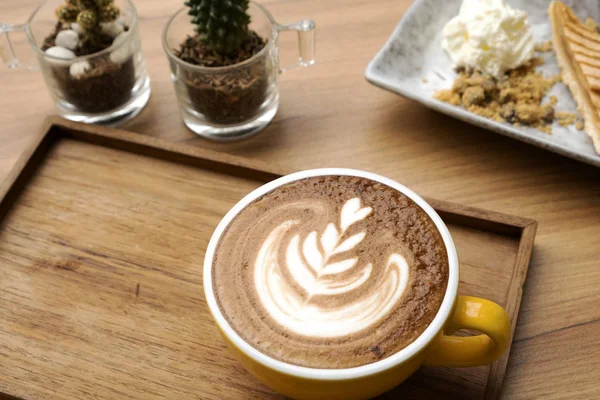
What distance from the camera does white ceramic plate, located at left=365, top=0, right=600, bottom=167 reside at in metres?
1.29

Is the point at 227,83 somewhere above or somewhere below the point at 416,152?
above

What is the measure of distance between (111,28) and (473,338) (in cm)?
91

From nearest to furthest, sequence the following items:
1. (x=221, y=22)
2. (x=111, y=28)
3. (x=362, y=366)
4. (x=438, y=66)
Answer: (x=362, y=366)
(x=221, y=22)
(x=111, y=28)
(x=438, y=66)

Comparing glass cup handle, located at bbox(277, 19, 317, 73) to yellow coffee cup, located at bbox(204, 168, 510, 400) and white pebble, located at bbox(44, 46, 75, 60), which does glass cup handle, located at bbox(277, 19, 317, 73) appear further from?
yellow coffee cup, located at bbox(204, 168, 510, 400)

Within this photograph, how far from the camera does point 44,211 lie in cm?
120

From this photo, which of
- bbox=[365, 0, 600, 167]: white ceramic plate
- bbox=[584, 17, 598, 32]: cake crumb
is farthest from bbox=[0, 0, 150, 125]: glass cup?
bbox=[584, 17, 598, 32]: cake crumb

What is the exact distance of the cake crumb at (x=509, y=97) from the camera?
1.34 metres

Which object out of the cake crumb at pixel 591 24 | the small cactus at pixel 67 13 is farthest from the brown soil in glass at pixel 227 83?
the cake crumb at pixel 591 24

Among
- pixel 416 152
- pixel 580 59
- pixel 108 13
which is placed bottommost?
pixel 416 152

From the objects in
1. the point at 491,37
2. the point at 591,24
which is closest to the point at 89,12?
the point at 491,37

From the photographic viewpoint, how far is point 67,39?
1.33m

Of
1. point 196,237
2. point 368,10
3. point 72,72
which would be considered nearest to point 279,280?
point 196,237

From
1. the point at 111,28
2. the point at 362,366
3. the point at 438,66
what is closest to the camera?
the point at 362,366

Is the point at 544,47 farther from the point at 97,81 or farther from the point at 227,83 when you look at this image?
the point at 97,81
